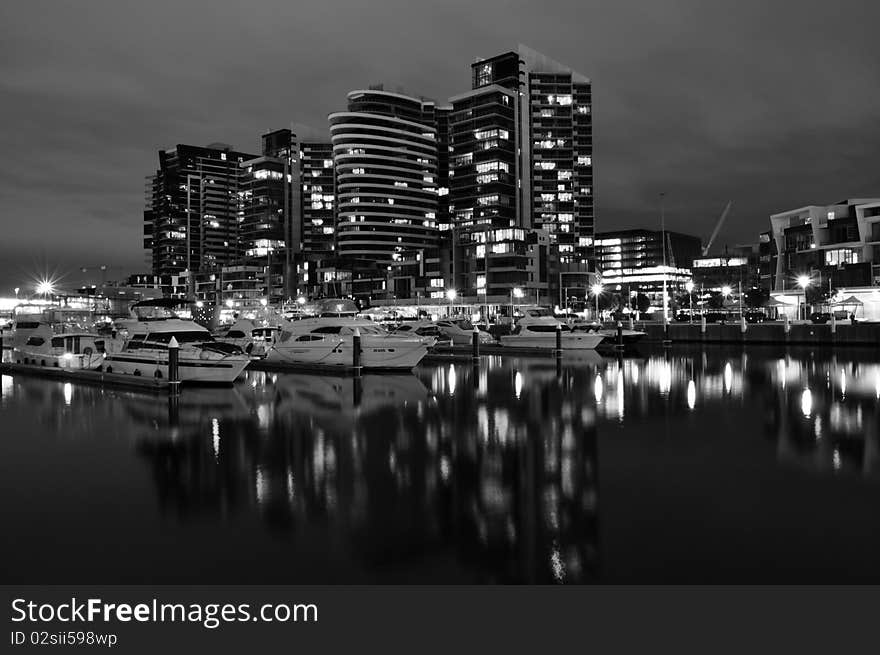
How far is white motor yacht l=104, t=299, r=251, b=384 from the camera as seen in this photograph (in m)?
A: 26.2

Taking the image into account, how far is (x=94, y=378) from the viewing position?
2905cm

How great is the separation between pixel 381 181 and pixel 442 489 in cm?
16437

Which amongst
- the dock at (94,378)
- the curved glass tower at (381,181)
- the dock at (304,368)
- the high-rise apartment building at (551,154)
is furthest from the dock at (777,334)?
the high-rise apartment building at (551,154)

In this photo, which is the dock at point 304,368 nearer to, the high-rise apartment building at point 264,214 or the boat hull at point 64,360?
the boat hull at point 64,360

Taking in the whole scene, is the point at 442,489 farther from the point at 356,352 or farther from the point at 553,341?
the point at 553,341

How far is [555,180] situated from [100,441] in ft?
556

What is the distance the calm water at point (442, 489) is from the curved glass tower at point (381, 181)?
141584 millimetres

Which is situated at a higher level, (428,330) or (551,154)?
(551,154)

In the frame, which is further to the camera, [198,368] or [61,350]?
[61,350]

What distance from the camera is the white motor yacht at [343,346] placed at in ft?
108

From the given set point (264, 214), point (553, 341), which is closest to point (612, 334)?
point (553, 341)

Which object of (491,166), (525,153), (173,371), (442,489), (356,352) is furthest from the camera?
(525,153)
